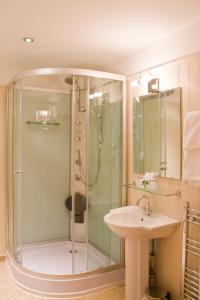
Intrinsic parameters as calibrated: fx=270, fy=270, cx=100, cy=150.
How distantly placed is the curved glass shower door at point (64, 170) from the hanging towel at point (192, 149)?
108cm

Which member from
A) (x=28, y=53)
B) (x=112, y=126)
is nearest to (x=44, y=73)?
(x=28, y=53)

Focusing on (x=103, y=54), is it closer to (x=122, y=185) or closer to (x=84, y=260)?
(x=122, y=185)

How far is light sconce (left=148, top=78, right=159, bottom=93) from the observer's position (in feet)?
8.46

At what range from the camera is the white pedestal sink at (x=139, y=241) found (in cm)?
228

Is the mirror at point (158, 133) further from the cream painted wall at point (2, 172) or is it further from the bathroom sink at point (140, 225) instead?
the cream painted wall at point (2, 172)

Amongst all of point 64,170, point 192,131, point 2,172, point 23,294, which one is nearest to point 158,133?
point 192,131

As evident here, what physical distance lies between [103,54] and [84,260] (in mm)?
2236

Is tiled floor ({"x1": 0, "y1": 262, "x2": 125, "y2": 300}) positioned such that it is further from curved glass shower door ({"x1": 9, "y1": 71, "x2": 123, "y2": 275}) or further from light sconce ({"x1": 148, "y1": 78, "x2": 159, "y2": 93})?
light sconce ({"x1": 148, "y1": 78, "x2": 159, "y2": 93})

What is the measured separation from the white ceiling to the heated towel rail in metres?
1.49

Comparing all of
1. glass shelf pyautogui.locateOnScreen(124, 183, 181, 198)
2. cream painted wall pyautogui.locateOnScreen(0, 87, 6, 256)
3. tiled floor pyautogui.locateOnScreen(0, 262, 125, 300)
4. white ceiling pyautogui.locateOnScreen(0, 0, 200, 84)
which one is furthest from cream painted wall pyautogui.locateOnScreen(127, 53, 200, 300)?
cream painted wall pyautogui.locateOnScreen(0, 87, 6, 256)

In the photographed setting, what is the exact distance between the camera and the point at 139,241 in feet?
7.88

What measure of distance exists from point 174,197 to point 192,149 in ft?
1.85

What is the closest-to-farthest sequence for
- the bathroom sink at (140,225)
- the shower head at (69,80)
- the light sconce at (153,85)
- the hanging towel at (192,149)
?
the hanging towel at (192,149) < the bathroom sink at (140,225) < the light sconce at (153,85) < the shower head at (69,80)

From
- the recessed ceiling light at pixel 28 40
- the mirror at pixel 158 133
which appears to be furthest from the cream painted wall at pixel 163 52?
the recessed ceiling light at pixel 28 40
